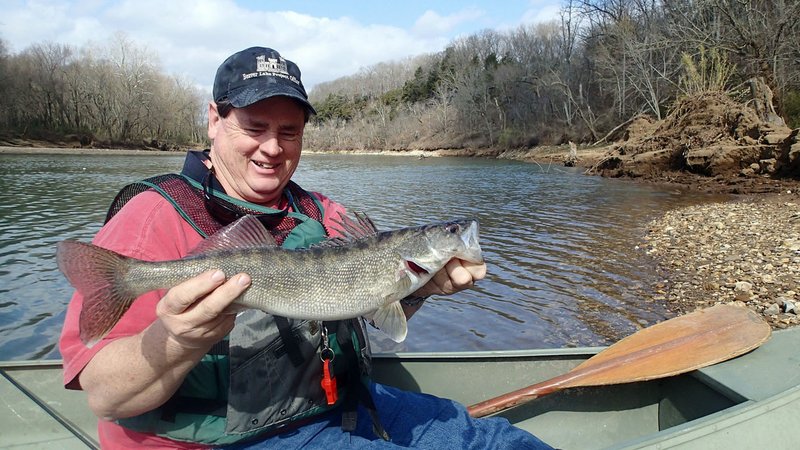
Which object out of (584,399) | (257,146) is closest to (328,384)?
(257,146)

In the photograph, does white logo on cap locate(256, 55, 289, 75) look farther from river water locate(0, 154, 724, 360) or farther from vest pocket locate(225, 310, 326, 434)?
river water locate(0, 154, 724, 360)

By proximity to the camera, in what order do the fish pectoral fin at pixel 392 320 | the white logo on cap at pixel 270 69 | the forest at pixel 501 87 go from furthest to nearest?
1. the forest at pixel 501 87
2. the white logo on cap at pixel 270 69
3. the fish pectoral fin at pixel 392 320

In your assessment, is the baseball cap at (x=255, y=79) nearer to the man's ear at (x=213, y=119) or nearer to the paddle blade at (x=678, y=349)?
the man's ear at (x=213, y=119)

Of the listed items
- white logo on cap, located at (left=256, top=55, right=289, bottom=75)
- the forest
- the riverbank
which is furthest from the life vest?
the forest

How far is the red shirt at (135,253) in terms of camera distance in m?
2.13

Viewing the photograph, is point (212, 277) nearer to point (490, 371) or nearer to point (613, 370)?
point (490, 371)

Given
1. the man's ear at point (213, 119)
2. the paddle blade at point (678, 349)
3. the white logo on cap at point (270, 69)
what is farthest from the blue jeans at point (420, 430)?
the white logo on cap at point (270, 69)

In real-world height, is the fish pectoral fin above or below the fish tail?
below

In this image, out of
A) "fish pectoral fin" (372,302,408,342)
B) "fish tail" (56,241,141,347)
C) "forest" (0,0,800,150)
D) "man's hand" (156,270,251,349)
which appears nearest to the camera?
"man's hand" (156,270,251,349)

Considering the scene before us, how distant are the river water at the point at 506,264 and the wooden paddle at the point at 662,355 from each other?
302 cm

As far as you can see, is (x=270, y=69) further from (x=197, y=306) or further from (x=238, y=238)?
(x=197, y=306)

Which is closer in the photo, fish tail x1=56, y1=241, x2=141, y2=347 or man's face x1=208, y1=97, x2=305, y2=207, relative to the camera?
fish tail x1=56, y1=241, x2=141, y2=347

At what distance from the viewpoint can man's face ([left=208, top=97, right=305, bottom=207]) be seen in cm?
275

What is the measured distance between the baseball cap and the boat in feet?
7.65
